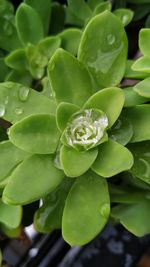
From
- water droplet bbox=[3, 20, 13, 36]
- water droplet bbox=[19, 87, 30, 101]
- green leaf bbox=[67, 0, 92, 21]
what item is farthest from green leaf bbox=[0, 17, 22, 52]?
water droplet bbox=[19, 87, 30, 101]

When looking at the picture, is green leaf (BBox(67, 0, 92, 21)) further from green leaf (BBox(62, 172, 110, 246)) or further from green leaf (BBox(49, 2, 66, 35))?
green leaf (BBox(62, 172, 110, 246))

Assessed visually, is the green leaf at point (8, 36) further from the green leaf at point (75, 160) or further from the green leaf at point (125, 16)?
the green leaf at point (75, 160)

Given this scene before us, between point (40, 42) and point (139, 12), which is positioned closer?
point (40, 42)

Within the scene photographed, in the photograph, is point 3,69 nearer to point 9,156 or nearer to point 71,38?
point 71,38

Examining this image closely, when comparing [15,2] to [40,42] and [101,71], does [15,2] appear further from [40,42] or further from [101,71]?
[101,71]

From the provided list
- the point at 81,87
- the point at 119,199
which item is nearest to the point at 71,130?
the point at 81,87

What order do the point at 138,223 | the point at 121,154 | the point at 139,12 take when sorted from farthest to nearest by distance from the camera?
the point at 139,12
the point at 138,223
the point at 121,154
